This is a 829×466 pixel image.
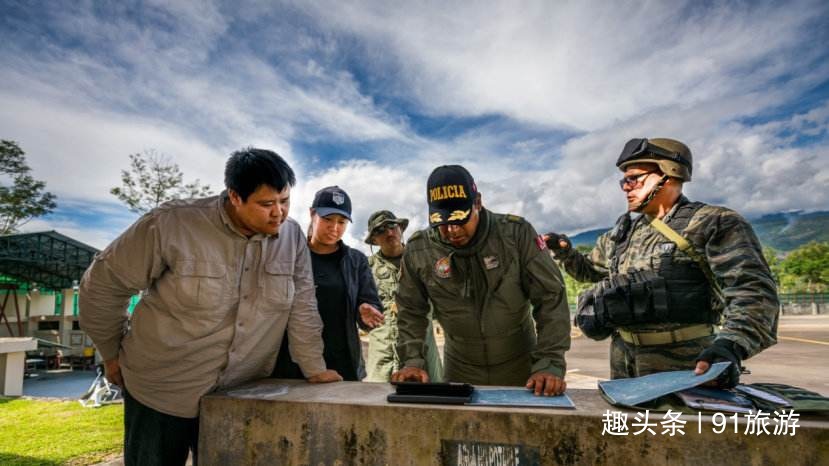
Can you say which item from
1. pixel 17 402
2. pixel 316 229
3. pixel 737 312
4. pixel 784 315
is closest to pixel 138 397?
pixel 316 229

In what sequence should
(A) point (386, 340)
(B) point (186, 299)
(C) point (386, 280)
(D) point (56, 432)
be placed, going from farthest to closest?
(D) point (56, 432) → (C) point (386, 280) → (A) point (386, 340) → (B) point (186, 299)

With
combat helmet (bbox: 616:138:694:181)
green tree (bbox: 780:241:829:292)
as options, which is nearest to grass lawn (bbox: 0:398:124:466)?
combat helmet (bbox: 616:138:694:181)

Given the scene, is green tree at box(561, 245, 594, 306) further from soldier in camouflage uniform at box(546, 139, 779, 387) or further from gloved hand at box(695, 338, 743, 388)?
gloved hand at box(695, 338, 743, 388)

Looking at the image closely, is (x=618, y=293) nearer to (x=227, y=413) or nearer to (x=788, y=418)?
(x=788, y=418)

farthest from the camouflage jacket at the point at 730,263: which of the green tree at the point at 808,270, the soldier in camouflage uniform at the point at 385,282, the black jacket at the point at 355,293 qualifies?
the green tree at the point at 808,270

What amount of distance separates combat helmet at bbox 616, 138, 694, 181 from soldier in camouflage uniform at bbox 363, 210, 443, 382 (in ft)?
7.25

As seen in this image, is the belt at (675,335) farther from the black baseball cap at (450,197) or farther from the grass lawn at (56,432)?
the grass lawn at (56,432)

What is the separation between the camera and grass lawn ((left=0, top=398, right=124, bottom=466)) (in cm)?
540

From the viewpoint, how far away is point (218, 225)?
2148mm

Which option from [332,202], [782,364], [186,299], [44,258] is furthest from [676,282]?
[44,258]

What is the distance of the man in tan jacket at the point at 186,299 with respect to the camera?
200 centimetres

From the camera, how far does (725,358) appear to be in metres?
1.75

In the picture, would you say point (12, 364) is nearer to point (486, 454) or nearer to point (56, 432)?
point (56, 432)

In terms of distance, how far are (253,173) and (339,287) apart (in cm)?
116
